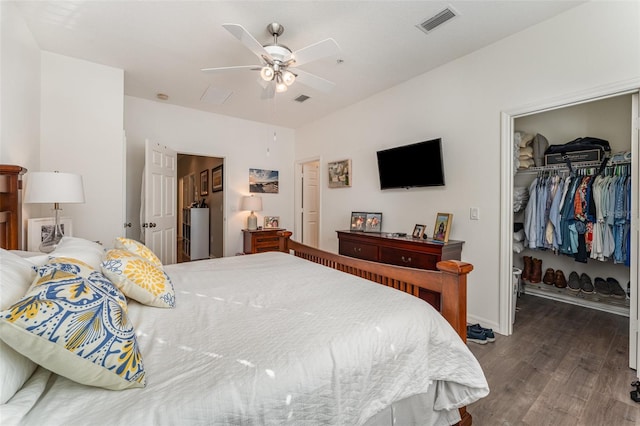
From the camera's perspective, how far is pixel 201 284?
1.73m

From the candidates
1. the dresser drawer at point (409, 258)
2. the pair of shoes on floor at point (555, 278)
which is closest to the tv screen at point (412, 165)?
the dresser drawer at point (409, 258)

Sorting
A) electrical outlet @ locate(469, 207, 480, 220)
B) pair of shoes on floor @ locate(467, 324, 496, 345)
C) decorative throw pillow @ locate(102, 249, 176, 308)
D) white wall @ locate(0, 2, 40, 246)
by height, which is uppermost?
white wall @ locate(0, 2, 40, 246)

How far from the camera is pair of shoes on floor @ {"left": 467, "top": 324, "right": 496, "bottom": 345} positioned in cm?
250

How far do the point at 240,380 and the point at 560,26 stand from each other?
331cm

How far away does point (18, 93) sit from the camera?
7.45 ft

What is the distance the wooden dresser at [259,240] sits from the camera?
4730 mm

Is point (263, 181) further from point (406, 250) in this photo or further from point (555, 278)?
point (555, 278)

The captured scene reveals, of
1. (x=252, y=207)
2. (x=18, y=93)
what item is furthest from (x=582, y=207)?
(x=18, y=93)

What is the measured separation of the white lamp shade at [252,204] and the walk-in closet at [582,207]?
3682 mm

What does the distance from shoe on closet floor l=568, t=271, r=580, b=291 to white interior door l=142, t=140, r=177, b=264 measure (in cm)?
514

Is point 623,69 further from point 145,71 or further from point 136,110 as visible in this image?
point 136,110

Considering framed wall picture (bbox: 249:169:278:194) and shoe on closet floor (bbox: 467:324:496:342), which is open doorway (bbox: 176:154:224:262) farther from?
shoe on closet floor (bbox: 467:324:496:342)

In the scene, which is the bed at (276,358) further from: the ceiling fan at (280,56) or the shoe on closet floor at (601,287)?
the shoe on closet floor at (601,287)

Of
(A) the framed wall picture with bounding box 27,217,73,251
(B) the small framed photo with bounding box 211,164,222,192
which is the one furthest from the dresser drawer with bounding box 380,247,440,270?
(B) the small framed photo with bounding box 211,164,222,192
